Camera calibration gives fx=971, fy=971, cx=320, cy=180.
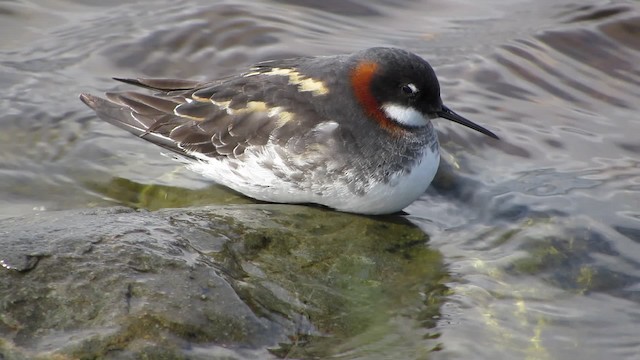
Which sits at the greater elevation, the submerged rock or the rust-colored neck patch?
the rust-colored neck patch

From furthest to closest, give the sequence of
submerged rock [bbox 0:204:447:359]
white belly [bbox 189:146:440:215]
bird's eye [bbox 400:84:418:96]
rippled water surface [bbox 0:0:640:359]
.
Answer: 1. bird's eye [bbox 400:84:418:96]
2. white belly [bbox 189:146:440:215]
3. rippled water surface [bbox 0:0:640:359]
4. submerged rock [bbox 0:204:447:359]

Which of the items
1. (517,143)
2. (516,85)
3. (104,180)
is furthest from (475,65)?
(104,180)

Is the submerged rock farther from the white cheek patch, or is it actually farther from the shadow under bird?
the white cheek patch

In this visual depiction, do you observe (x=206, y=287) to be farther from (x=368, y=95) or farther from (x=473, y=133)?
(x=473, y=133)

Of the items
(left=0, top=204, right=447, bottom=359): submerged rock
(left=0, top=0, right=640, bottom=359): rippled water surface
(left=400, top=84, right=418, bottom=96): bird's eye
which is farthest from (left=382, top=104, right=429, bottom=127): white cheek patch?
(left=0, top=204, right=447, bottom=359): submerged rock

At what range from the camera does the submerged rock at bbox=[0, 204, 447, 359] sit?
465cm

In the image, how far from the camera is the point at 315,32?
10953 millimetres

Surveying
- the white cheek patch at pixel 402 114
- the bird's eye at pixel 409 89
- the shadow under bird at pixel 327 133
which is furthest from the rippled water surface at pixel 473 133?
the bird's eye at pixel 409 89

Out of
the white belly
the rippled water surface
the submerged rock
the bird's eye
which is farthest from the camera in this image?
the bird's eye

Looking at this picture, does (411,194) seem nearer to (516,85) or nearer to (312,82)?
(312,82)

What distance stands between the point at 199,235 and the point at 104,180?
2.38 metres

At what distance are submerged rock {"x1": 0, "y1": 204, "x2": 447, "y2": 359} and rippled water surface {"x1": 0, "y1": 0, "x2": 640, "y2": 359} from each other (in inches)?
12.4

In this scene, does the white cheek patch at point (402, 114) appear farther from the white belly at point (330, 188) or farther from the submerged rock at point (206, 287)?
the submerged rock at point (206, 287)

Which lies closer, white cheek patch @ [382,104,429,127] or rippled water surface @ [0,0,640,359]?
rippled water surface @ [0,0,640,359]
